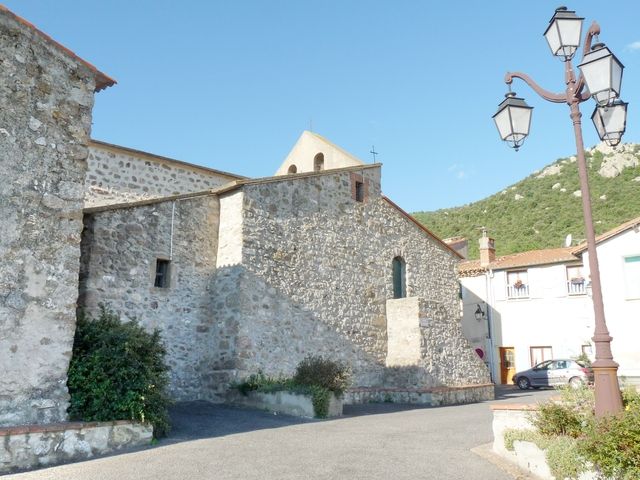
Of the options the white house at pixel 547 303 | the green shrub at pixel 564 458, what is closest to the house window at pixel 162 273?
the green shrub at pixel 564 458

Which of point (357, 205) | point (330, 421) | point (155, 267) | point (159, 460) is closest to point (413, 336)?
point (357, 205)

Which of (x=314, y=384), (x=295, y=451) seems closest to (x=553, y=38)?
(x=295, y=451)

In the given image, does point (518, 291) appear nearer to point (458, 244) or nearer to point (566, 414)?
point (458, 244)

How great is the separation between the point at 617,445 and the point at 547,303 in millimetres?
23364

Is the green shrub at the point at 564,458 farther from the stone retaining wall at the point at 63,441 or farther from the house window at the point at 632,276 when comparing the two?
the house window at the point at 632,276

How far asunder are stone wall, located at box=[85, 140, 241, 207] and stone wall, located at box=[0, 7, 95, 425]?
22.6 feet

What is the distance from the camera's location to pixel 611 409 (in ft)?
22.1

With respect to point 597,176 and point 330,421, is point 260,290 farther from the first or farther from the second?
point 597,176

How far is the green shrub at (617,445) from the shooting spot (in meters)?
6.07

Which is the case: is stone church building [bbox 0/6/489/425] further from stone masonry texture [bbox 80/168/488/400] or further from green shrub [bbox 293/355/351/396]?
green shrub [bbox 293/355/351/396]

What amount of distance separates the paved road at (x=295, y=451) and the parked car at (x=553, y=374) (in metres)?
12.1

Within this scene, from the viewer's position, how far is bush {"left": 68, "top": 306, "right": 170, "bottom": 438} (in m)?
9.36

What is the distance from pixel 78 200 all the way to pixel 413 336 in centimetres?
1246

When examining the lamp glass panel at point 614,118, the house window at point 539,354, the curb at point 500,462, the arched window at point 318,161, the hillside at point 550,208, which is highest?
the hillside at point 550,208
